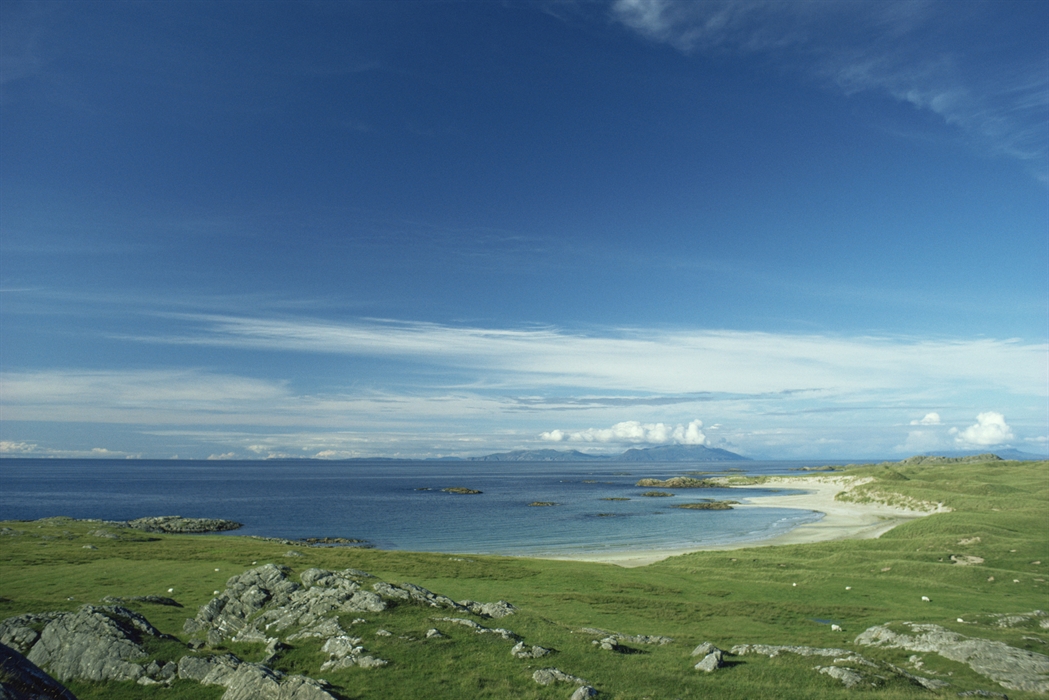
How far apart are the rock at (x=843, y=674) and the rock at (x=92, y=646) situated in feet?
90.5

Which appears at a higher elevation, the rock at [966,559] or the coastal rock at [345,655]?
the coastal rock at [345,655]

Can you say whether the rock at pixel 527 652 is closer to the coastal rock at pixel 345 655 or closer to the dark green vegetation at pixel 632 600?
the dark green vegetation at pixel 632 600

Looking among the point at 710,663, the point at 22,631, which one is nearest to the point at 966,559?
the point at 710,663

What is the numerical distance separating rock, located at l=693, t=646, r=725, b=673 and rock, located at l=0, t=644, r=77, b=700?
21300 millimetres

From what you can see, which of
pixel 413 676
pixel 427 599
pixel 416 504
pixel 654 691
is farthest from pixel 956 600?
pixel 416 504

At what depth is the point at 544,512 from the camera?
486 feet

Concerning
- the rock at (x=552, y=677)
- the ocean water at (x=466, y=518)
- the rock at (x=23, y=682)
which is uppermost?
the rock at (x=23, y=682)

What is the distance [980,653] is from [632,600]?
820 inches

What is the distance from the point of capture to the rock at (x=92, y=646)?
21.8 meters

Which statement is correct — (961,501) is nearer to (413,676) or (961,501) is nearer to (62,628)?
(413,676)

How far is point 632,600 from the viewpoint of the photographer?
133 feet

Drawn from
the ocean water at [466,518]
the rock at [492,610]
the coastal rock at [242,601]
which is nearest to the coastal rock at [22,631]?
the coastal rock at [242,601]

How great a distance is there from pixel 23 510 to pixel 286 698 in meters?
179

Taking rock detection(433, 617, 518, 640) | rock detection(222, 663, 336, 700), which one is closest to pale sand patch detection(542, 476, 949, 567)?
rock detection(433, 617, 518, 640)
